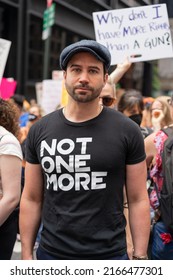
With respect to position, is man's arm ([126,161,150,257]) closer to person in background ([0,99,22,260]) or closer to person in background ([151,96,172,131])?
person in background ([0,99,22,260])

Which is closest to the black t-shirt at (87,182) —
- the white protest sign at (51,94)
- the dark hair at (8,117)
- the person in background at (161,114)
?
the dark hair at (8,117)

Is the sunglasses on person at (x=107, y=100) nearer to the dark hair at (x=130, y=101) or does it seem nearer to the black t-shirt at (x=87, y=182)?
the black t-shirt at (x=87, y=182)

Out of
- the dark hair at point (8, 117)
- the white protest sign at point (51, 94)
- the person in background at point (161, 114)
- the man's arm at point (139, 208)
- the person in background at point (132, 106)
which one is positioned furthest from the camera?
the white protest sign at point (51, 94)

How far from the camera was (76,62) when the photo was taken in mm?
2504

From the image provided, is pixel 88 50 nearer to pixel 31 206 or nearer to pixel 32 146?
pixel 32 146

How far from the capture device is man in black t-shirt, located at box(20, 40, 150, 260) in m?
2.47

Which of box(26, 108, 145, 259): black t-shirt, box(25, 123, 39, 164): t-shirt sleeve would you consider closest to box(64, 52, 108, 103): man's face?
box(26, 108, 145, 259): black t-shirt

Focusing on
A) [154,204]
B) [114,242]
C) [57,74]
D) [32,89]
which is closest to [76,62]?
[114,242]

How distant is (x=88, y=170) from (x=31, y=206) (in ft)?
1.33

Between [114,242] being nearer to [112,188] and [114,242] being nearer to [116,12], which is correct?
[112,188]

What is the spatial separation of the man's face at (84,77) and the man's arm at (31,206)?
43 cm

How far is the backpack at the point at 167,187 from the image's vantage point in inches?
123

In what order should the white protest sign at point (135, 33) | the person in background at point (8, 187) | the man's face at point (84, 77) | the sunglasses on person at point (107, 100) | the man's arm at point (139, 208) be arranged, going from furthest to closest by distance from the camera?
the white protest sign at point (135, 33)
the sunglasses on person at point (107, 100)
the person in background at point (8, 187)
the man's arm at point (139, 208)
the man's face at point (84, 77)
